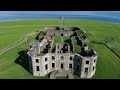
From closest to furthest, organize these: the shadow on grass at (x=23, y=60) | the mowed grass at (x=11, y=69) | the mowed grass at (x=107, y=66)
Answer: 1. the mowed grass at (x=11, y=69)
2. the mowed grass at (x=107, y=66)
3. the shadow on grass at (x=23, y=60)

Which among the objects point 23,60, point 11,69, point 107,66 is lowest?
point 11,69

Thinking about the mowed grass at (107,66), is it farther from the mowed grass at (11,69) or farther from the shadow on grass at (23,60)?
the shadow on grass at (23,60)

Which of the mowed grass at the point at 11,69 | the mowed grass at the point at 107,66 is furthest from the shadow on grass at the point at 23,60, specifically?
the mowed grass at the point at 107,66

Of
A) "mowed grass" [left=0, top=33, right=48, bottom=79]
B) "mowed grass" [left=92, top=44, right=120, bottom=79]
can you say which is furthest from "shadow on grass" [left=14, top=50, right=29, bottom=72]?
"mowed grass" [left=92, top=44, right=120, bottom=79]

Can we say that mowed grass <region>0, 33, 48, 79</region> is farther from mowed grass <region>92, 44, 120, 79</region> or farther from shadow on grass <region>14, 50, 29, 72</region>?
mowed grass <region>92, 44, 120, 79</region>

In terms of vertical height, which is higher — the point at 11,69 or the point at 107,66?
the point at 107,66

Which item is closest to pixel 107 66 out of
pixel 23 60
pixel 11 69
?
pixel 23 60

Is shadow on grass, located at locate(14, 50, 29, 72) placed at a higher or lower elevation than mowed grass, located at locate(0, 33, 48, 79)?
higher

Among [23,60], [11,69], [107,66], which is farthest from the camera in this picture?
[23,60]

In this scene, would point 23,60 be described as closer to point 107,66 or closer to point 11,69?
point 11,69

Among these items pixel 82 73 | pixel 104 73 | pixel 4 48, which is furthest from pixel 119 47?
pixel 4 48
